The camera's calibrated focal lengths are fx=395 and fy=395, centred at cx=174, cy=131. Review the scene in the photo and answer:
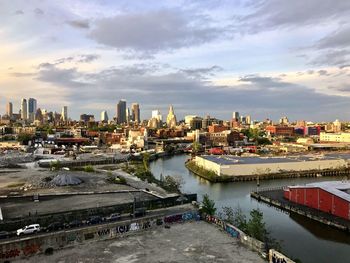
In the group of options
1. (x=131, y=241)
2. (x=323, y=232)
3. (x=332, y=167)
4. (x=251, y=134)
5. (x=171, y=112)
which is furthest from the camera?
(x=171, y=112)

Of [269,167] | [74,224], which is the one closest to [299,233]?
[74,224]

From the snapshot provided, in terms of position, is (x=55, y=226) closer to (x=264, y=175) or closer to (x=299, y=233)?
(x=299, y=233)

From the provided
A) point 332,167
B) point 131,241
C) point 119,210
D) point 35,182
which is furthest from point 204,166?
point 131,241

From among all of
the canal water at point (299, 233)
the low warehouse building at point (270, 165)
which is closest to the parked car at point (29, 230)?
the canal water at point (299, 233)

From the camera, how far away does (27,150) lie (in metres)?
51.5

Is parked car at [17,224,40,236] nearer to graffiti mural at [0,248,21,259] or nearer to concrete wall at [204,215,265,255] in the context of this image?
graffiti mural at [0,248,21,259]

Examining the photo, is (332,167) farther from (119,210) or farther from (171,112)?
(171,112)

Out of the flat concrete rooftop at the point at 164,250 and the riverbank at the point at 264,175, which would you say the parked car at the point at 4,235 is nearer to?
the flat concrete rooftop at the point at 164,250

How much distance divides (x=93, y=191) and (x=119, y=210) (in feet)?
20.4

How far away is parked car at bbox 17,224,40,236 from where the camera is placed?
11.5 metres

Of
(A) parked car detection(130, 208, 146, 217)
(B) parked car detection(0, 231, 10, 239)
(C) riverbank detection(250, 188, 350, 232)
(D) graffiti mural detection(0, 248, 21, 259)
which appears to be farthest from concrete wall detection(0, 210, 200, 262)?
(C) riverbank detection(250, 188, 350, 232)

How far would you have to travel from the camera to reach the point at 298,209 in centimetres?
1770

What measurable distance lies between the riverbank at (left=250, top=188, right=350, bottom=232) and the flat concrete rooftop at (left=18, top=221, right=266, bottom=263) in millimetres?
6182

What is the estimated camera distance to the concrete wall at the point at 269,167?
28.6 meters
